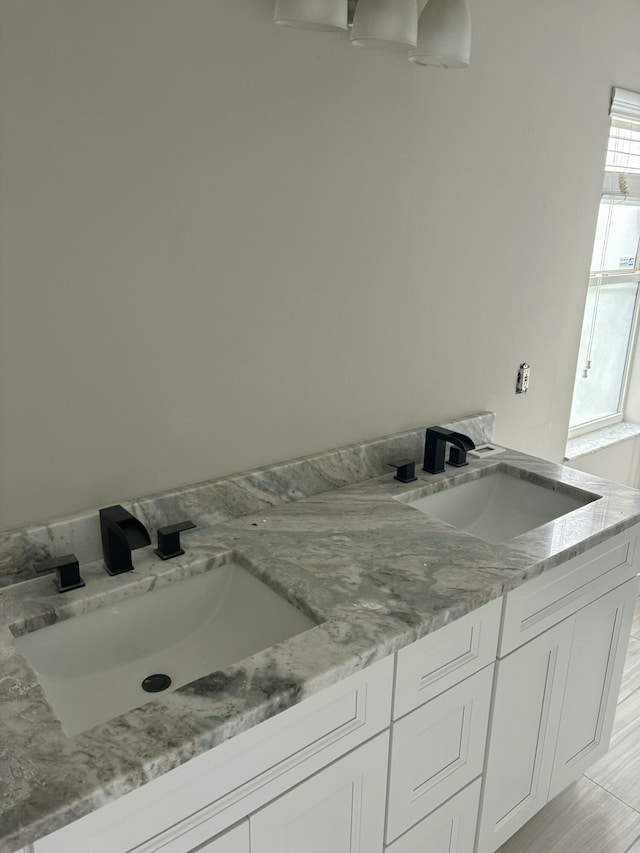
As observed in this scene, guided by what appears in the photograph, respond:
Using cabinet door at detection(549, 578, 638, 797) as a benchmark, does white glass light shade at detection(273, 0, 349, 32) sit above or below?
above

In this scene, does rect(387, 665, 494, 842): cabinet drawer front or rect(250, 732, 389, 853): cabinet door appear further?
rect(387, 665, 494, 842): cabinet drawer front

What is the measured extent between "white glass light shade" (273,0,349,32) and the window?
1.42 metres

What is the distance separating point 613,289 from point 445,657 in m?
2.13

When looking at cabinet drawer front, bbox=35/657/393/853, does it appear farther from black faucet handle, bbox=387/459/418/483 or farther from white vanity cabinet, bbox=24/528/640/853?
black faucet handle, bbox=387/459/418/483

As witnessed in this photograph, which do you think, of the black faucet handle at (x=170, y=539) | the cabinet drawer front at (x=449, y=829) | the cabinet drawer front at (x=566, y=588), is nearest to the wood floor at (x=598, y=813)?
the cabinet drawer front at (x=449, y=829)

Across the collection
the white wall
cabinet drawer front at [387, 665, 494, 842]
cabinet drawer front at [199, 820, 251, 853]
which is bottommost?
cabinet drawer front at [387, 665, 494, 842]

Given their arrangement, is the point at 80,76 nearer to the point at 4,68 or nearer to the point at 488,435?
the point at 4,68

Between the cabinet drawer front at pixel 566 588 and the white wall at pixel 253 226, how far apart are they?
631mm

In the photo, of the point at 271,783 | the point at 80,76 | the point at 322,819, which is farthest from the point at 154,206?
the point at 322,819

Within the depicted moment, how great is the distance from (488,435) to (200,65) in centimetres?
142

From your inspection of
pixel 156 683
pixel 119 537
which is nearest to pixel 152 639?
pixel 156 683

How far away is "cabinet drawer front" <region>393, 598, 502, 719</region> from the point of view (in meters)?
1.27

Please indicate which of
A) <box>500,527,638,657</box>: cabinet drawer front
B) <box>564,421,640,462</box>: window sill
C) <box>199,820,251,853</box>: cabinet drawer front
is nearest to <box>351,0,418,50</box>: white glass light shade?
<box>500,527,638,657</box>: cabinet drawer front

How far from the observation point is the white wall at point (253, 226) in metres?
1.24
